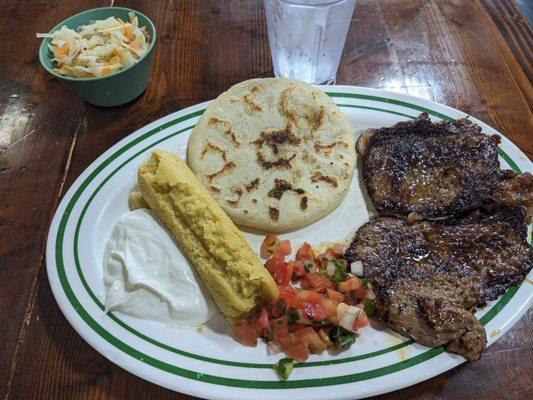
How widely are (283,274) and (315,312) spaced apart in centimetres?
27

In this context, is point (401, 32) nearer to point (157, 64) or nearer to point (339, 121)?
point (339, 121)

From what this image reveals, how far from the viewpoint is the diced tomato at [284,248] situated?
2.17m

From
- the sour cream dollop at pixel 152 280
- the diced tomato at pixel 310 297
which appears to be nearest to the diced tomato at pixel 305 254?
the diced tomato at pixel 310 297

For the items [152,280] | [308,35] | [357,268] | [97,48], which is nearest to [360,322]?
[357,268]

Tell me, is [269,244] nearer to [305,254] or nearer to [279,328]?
[305,254]

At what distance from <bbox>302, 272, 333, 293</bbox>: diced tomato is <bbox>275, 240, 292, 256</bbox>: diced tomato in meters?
0.20

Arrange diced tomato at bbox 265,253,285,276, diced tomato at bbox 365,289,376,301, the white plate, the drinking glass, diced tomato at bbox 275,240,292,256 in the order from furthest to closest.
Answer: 1. the drinking glass
2. diced tomato at bbox 275,240,292,256
3. diced tomato at bbox 265,253,285,276
4. diced tomato at bbox 365,289,376,301
5. the white plate

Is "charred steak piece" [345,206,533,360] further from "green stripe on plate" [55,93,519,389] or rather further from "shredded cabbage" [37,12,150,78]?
"shredded cabbage" [37,12,150,78]

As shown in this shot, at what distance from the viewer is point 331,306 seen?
1.87m

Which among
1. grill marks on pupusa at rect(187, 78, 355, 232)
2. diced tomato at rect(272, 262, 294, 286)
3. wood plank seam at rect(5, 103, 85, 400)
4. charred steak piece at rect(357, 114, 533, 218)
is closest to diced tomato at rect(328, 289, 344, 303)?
diced tomato at rect(272, 262, 294, 286)

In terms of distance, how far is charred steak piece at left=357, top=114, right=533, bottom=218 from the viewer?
7.36ft

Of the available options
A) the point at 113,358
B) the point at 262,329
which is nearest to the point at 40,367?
the point at 113,358

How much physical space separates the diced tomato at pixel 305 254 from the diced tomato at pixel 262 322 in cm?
36

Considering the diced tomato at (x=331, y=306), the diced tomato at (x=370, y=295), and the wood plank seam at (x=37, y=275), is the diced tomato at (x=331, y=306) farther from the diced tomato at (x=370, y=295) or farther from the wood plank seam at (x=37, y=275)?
the wood plank seam at (x=37, y=275)
